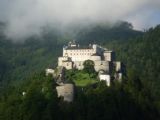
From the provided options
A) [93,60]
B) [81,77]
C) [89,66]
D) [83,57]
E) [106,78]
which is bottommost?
[106,78]

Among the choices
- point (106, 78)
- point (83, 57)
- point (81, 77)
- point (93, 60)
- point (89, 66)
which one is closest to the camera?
point (106, 78)

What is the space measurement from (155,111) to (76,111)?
78.5 ft

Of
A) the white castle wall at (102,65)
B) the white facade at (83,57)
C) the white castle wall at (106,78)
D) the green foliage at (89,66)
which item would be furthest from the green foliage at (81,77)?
the white castle wall at (102,65)

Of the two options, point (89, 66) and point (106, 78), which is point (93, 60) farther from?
point (106, 78)

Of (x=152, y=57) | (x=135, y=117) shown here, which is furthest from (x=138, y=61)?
(x=135, y=117)

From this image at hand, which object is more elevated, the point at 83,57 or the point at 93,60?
the point at 83,57

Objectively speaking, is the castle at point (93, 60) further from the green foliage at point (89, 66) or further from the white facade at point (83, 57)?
the green foliage at point (89, 66)

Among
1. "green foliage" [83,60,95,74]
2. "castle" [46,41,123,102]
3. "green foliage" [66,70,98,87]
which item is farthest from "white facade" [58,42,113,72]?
"green foliage" [66,70,98,87]

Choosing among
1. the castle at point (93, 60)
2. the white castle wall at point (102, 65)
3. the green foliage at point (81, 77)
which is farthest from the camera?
the white castle wall at point (102, 65)

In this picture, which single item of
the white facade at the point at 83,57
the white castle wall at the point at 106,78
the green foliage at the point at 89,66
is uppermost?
→ the white facade at the point at 83,57

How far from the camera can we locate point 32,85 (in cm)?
11650

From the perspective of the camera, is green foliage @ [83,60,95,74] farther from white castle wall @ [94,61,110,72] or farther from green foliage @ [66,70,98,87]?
white castle wall @ [94,61,110,72]

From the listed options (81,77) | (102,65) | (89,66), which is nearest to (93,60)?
(102,65)

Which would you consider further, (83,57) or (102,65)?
(83,57)
